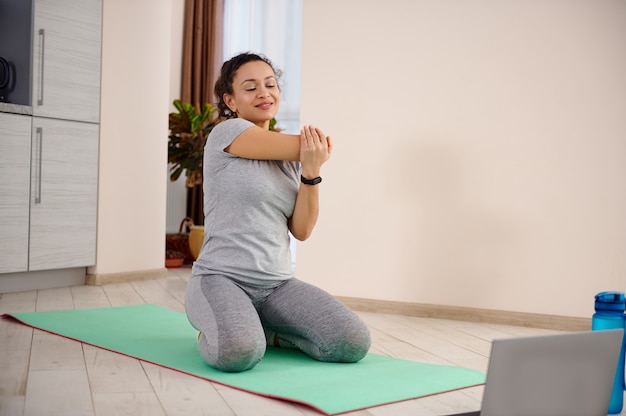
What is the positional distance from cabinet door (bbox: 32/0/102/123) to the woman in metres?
1.55

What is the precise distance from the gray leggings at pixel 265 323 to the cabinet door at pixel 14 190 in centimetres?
153

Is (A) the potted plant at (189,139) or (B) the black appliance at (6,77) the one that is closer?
(B) the black appliance at (6,77)

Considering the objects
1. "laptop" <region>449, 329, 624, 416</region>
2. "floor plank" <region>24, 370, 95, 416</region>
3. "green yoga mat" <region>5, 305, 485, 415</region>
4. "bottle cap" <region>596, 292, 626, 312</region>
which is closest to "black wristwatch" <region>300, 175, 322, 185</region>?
"green yoga mat" <region>5, 305, 485, 415</region>

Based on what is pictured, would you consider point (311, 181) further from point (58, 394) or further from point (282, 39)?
point (282, 39)

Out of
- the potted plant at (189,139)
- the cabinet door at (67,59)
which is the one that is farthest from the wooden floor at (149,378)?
the potted plant at (189,139)

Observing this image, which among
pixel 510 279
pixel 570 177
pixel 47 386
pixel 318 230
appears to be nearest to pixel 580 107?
pixel 570 177

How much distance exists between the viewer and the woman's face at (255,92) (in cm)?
223

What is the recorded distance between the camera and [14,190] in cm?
335

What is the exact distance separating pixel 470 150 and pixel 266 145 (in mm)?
1186

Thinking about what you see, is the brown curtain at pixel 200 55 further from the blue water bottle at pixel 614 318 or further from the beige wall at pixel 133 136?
the blue water bottle at pixel 614 318

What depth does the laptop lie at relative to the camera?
1.17 metres

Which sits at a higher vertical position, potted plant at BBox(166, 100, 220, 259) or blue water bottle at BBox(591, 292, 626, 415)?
potted plant at BBox(166, 100, 220, 259)

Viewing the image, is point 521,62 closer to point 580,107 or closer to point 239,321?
point 580,107

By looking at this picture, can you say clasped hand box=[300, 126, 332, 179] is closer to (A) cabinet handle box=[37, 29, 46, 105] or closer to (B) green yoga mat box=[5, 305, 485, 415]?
(B) green yoga mat box=[5, 305, 485, 415]
